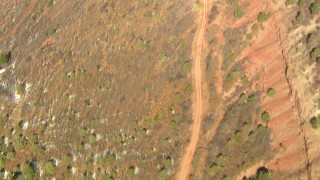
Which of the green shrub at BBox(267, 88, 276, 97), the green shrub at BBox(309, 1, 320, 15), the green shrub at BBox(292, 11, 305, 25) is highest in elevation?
the green shrub at BBox(309, 1, 320, 15)

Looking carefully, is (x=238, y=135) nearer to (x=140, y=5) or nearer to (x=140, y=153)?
(x=140, y=153)

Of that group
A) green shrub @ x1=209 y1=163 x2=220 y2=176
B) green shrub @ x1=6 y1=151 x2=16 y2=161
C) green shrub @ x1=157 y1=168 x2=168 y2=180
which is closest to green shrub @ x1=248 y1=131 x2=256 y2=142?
green shrub @ x1=209 y1=163 x2=220 y2=176

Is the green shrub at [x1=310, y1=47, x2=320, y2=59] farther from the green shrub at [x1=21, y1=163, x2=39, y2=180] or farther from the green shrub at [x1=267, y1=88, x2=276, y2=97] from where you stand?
the green shrub at [x1=21, y1=163, x2=39, y2=180]

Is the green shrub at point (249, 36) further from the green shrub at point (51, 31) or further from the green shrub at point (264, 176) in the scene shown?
the green shrub at point (51, 31)

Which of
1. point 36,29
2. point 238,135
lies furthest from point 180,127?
point 36,29

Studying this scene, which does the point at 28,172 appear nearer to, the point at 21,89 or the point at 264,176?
the point at 21,89

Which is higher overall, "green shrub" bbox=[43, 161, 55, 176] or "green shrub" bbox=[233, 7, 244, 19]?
"green shrub" bbox=[233, 7, 244, 19]

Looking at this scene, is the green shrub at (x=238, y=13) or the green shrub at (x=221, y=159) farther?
the green shrub at (x=238, y=13)

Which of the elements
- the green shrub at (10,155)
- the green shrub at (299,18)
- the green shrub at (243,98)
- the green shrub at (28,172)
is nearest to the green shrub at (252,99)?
the green shrub at (243,98)
